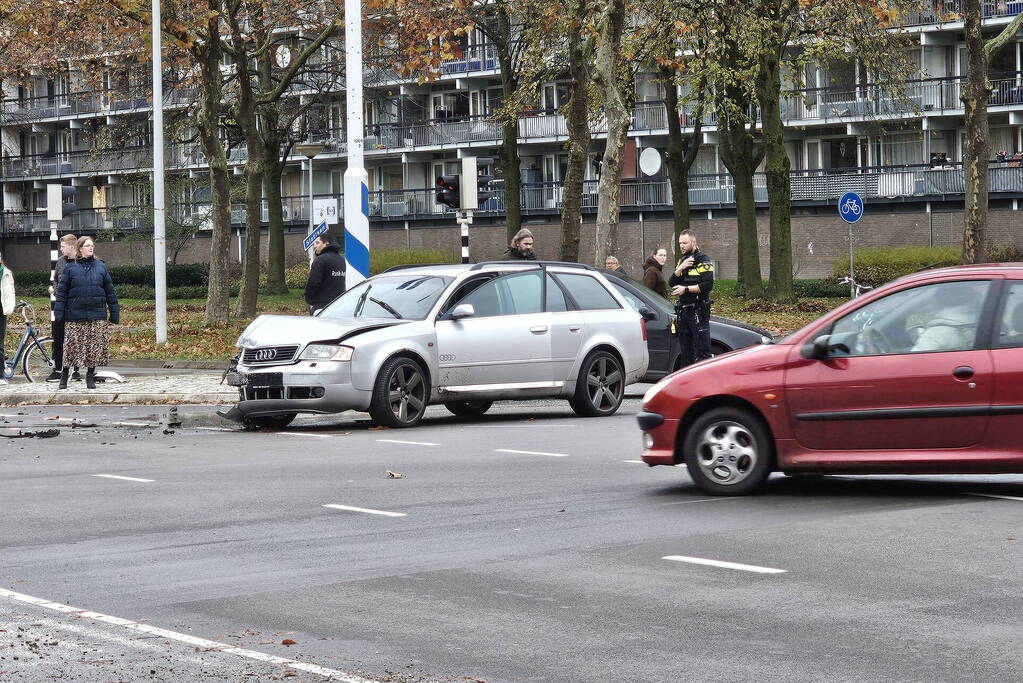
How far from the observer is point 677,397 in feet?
36.6

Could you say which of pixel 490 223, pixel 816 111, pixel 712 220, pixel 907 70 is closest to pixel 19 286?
pixel 490 223

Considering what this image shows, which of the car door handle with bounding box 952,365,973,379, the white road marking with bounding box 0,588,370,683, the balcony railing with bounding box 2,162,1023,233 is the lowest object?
the white road marking with bounding box 0,588,370,683

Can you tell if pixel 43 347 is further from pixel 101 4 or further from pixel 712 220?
pixel 712 220

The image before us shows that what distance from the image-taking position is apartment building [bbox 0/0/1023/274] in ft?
198

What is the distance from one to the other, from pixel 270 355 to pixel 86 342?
6126 millimetres

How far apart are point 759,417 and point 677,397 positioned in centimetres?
56

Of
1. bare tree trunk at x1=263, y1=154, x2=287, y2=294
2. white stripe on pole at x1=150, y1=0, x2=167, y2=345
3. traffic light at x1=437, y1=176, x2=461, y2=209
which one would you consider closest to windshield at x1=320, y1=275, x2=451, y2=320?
traffic light at x1=437, y1=176, x2=461, y2=209

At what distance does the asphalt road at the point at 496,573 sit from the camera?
252 inches

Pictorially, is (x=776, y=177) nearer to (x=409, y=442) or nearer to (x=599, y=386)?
(x=599, y=386)

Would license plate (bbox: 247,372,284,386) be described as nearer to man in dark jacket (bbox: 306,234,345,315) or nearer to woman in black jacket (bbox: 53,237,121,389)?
man in dark jacket (bbox: 306,234,345,315)

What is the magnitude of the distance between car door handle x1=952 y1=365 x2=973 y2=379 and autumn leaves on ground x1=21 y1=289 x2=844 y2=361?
18510 mm

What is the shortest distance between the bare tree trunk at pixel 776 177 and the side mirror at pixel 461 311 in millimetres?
24313

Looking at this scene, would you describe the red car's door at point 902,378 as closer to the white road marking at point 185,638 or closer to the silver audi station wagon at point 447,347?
the white road marking at point 185,638

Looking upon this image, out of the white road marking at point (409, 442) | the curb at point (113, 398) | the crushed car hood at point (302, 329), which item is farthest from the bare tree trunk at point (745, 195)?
the white road marking at point (409, 442)
